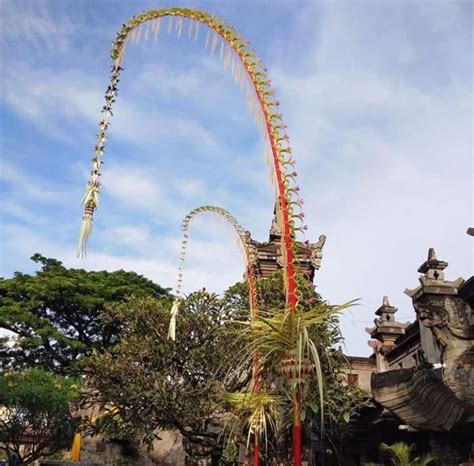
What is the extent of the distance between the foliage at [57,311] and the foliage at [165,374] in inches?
521

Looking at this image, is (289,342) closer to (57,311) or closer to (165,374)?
(165,374)

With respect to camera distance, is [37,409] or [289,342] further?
[37,409]

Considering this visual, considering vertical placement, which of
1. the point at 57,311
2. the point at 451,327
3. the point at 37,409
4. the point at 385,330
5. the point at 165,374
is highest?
the point at 57,311

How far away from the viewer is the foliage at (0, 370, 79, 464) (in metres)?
23.8

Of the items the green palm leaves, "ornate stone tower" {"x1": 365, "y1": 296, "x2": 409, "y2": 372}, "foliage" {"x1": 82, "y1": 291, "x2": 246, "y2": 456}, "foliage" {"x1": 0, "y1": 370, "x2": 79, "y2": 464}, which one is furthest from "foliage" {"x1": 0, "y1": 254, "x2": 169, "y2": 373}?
the green palm leaves

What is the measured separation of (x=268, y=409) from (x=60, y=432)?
1927 cm

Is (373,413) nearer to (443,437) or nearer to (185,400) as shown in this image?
(443,437)

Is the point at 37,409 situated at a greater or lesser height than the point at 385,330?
lesser

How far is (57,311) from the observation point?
3478 centimetres


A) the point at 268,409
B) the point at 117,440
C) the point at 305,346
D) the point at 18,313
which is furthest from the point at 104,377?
the point at 18,313

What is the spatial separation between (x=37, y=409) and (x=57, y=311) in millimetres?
11404

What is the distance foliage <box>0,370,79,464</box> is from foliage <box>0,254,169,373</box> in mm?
6597

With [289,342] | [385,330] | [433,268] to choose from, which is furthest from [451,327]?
[385,330]

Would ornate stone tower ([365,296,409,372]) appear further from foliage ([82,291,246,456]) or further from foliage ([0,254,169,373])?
foliage ([0,254,169,373])
